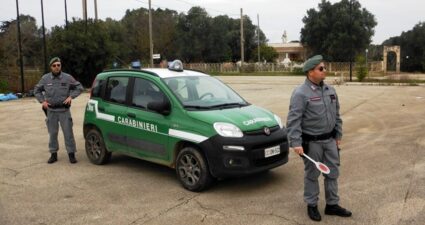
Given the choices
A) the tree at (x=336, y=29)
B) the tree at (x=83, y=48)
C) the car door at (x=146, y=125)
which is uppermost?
the tree at (x=336, y=29)

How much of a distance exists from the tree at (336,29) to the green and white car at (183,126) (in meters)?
55.7

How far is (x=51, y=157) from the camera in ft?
27.4

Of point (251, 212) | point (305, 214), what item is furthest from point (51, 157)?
point (305, 214)

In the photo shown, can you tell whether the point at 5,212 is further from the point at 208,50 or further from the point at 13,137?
the point at 208,50

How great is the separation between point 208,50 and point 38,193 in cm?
6204

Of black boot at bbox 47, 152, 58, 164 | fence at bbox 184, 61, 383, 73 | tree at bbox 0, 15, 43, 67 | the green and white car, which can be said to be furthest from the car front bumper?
fence at bbox 184, 61, 383, 73

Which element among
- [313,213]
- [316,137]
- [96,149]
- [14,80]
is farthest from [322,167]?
[14,80]

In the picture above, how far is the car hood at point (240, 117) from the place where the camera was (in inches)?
242

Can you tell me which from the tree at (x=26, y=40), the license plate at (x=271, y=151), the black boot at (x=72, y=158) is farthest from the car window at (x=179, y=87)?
the tree at (x=26, y=40)

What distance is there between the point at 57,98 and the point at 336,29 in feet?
191

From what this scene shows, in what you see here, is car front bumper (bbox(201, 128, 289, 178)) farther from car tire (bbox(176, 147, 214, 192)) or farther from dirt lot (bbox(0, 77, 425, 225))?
dirt lot (bbox(0, 77, 425, 225))

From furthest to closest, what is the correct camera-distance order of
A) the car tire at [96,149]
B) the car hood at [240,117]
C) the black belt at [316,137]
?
the car tire at [96,149] < the car hood at [240,117] < the black belt at [316,137]

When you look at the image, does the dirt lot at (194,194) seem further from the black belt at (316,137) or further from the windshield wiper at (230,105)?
the windshield wiper at (230,105)

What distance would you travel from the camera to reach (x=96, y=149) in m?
8.01
